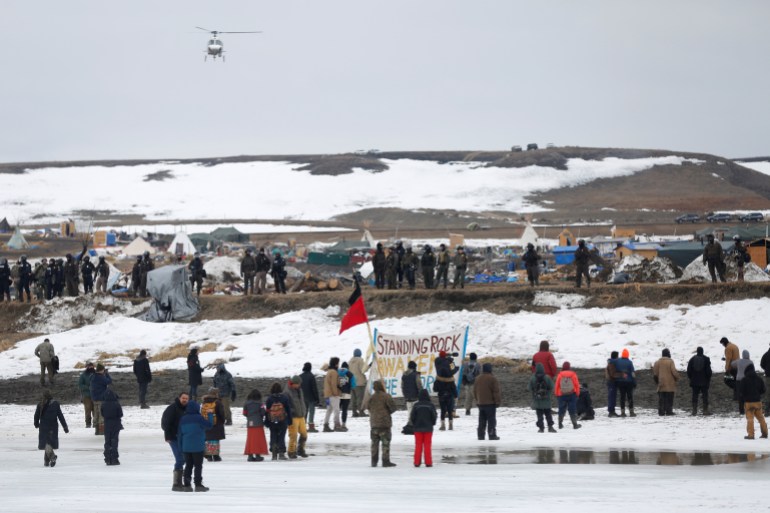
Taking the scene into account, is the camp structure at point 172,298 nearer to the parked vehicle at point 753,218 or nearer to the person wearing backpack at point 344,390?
the person wearing backpack at point 344,390

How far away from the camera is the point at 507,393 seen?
89.1 ft

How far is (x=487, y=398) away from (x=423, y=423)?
3.14 metres

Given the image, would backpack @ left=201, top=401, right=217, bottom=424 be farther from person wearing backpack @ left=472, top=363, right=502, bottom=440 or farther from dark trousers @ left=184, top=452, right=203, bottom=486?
person wearing backpack @ left=472, top=363, right=502, bottom=440

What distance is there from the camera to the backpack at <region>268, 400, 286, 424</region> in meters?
19.0

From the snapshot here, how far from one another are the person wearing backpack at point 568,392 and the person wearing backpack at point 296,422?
5.02 m

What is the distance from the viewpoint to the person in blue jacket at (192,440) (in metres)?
16.0

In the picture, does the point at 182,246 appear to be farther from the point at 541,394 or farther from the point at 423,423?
the point at 423,423

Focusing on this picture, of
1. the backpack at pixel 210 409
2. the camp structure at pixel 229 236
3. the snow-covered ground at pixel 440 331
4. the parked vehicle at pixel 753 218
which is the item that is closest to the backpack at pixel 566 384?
the backpack at pixel 210 409

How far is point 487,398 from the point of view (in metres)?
20.7

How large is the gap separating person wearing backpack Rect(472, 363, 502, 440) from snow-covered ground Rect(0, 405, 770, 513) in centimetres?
36

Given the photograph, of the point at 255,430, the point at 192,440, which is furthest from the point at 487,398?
the point at 192,440

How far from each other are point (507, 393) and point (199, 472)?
12.2 m

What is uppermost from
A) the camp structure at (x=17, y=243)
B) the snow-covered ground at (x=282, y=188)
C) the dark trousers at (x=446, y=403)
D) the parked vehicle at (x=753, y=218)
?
the snow-covered ground at (x=282, y=188)

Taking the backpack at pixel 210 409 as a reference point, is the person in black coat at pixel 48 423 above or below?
below
